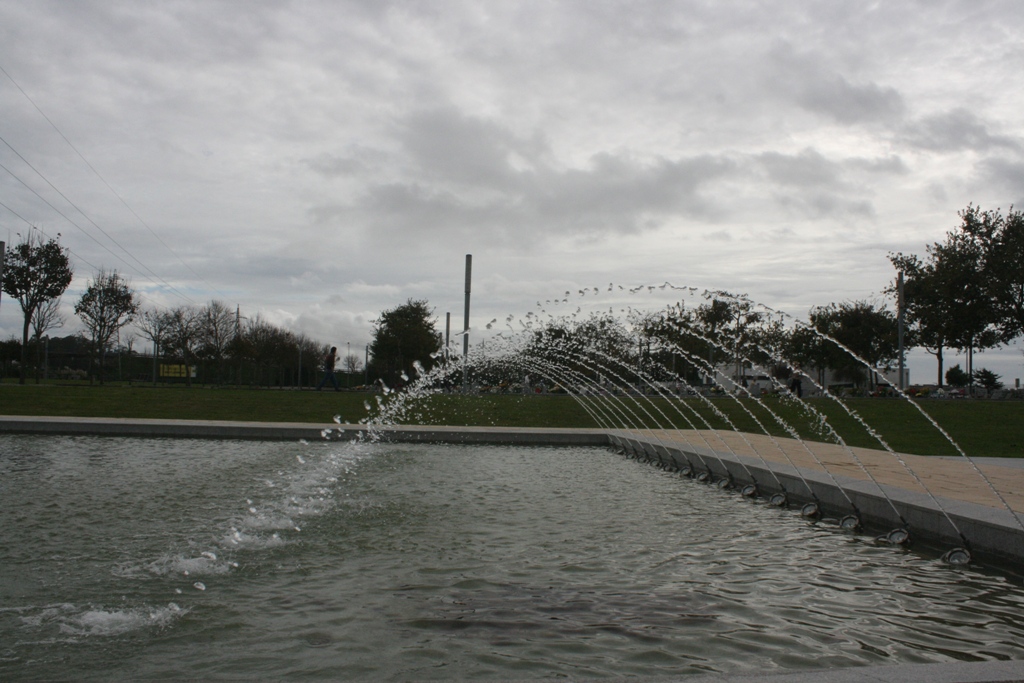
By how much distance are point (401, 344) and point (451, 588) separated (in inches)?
2218

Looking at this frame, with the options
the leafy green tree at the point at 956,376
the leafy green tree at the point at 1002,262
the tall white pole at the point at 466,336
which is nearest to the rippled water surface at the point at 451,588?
the tall white pole at the point at 466,336

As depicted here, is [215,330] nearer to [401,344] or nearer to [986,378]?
[401,344]

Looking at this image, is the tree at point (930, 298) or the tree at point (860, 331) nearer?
the tree at point (930, 298)

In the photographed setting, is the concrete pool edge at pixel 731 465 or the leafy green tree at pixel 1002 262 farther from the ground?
the leafy green tree at pixel 1002 262

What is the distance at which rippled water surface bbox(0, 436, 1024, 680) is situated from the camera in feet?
13.2

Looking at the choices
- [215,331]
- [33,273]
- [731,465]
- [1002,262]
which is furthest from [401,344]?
[731,465]

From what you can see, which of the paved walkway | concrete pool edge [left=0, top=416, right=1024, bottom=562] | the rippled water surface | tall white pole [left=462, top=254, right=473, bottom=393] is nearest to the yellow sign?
tall white pole [left=462, top=254, right=473, bottom=393]

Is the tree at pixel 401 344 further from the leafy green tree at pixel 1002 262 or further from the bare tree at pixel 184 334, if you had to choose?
the leafy green tree at pixel 1002 262

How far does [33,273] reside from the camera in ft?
127

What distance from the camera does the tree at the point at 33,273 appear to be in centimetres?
3834

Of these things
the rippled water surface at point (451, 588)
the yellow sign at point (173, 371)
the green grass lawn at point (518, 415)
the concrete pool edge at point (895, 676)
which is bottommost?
the rippled water surface at point (451, 588)

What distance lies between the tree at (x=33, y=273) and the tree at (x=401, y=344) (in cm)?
2453

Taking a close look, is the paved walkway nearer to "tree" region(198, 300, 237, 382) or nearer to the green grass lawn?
the green grass lawn

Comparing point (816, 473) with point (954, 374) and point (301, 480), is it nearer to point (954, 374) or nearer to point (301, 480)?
point (301, 480)
